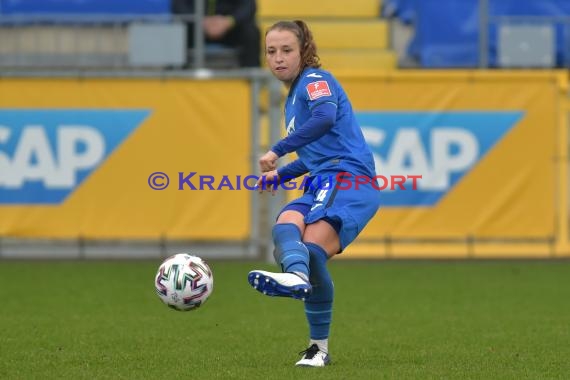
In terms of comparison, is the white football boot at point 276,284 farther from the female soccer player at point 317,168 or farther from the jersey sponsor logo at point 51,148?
the jersey sponsor logo at point 51,148

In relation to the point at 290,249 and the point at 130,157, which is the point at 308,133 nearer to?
the point at 290,249

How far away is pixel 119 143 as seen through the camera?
12.6 meters

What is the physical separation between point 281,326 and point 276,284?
277 centimetres

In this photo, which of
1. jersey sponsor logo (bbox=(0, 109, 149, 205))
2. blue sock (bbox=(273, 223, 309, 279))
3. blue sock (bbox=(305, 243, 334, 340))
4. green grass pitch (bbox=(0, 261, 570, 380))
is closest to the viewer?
blue sock (bbox=(273, 223, 309, 279))

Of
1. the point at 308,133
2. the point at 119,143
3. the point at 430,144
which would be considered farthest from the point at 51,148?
the point at 308,133

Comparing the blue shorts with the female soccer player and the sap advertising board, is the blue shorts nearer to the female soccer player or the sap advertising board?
the female soccer player

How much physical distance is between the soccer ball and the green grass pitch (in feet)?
1.06

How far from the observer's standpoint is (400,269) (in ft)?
40.0

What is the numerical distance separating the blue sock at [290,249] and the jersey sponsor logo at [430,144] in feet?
21.3

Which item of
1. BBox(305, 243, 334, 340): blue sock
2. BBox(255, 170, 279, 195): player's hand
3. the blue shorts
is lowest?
BBox(305, 243, 334, 340): blue sock

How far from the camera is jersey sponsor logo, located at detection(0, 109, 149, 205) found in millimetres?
12461

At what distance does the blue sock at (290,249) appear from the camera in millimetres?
5738

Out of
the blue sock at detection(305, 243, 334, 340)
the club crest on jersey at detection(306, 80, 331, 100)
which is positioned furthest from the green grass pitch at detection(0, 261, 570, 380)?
the club crest on jersey at detection(306, 80, 331, 100)

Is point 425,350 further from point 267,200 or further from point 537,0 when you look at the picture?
point 537,0
